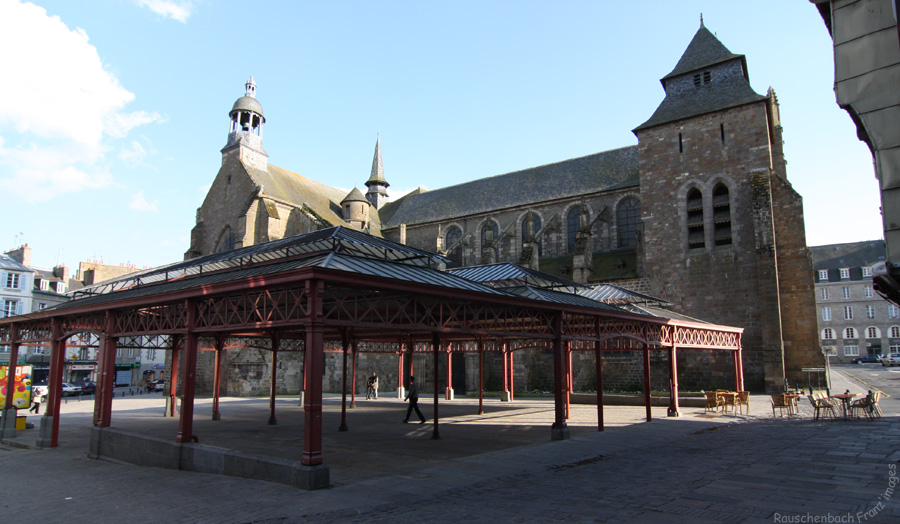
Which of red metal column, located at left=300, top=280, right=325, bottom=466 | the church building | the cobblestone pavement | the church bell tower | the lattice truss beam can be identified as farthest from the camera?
the church bell tower

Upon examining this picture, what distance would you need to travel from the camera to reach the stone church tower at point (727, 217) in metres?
25.3

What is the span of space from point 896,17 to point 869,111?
119 centimetres

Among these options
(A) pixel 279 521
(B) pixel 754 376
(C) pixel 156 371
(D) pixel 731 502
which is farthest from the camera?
(C) pixel 156 371

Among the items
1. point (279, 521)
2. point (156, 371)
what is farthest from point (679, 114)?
point (156, 371)

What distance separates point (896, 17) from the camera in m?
7.02

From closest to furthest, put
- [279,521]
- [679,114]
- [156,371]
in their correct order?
[279,521]
[679,114]
[156,371]

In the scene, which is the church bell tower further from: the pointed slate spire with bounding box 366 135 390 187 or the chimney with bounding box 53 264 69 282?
the chimney with bounding box 53 264 69 282

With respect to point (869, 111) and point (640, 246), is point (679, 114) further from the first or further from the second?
point (869, 111)

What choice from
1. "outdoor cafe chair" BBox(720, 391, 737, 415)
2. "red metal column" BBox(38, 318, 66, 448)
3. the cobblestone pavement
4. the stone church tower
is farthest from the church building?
"red metal column" BBox(38, 318, 66, 448)

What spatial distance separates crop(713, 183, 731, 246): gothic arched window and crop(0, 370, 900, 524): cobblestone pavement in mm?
15748

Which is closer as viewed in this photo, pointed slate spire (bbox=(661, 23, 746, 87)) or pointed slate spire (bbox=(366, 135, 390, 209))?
pointed slate spire (bbox=(661, 23, 746, 87))

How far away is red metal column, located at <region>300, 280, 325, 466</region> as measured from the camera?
877 cm

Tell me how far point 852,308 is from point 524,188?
47.4 metres

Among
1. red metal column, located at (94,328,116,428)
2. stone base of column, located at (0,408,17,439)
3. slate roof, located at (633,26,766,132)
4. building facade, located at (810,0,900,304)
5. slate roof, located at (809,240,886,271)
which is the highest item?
slate roof, located at (633,26,766,132)
